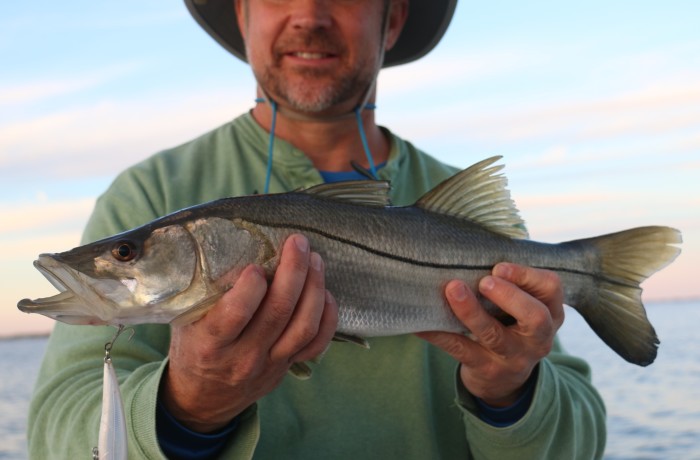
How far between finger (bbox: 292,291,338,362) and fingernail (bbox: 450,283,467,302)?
17.4 inches

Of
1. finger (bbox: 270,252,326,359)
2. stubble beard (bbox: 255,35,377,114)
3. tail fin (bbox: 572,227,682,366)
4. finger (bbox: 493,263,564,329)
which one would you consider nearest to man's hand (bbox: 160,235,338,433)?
finger (bbox: 270,252,326,359)

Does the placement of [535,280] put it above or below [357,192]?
below

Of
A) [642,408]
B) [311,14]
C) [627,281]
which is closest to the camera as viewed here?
[627,281]

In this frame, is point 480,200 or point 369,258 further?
point 480,200

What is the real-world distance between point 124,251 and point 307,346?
660mm

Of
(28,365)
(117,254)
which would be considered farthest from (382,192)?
(28,365)

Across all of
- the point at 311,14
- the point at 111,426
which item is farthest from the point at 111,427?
the point at 311,14

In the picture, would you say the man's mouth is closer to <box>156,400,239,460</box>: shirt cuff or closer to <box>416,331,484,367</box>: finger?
<box>416,331,484,367</box>: finger

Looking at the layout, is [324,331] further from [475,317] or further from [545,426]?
[545,426]

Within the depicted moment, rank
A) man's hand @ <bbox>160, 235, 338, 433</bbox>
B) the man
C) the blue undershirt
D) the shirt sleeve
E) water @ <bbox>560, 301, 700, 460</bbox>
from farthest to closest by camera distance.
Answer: water @ <bbox>560, 301, 700, 460</bbox>, the shirt sleeve, the blue undershirt, the man, man's hand @ <bbox>160, 235, 338, 433</bbox>

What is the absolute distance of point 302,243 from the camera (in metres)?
2.45

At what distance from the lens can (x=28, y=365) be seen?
36594 mm

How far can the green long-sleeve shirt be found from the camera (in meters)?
3.20

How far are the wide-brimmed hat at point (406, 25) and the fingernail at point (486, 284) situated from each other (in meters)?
2.22
